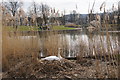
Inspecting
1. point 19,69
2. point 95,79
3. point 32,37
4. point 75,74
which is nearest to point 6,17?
point 32,37

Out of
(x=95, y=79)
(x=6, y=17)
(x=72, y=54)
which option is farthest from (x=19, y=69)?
(x=72, y=54)

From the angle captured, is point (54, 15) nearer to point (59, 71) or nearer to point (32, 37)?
point (32, 37)

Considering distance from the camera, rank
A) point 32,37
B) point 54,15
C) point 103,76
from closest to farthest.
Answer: point 103,76, point 32,37, point 54,15

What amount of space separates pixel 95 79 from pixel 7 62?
47.2 inches

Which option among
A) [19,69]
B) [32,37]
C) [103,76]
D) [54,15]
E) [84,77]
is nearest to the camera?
[103,76]

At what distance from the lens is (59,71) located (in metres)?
1.86

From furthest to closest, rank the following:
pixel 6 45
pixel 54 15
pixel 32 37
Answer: pixel 54 15
pixel 32 37
pixel 6 45

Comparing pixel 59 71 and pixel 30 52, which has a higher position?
pixel 30 52

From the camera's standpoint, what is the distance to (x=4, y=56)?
6.91 feet

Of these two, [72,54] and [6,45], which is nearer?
[6,45]

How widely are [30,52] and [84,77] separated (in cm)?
87

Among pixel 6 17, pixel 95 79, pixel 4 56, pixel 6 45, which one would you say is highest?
pixel 6 17

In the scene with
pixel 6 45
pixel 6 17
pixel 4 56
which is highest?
pixel 6 17

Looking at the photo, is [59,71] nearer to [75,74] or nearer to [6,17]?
[75,74]
